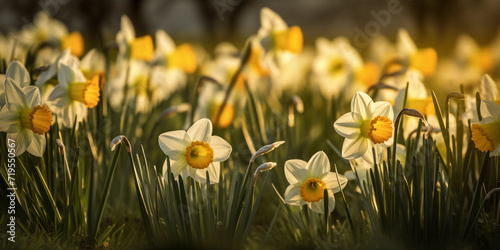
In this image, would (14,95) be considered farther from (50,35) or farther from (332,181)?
(50,35)

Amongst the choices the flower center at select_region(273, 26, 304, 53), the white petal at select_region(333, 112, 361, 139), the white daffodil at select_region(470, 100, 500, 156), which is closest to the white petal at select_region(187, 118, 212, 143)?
the white petal at select_region(333, 112, 361, 139)

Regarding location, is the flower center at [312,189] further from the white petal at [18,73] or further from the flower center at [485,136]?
the white petal at [18,73]

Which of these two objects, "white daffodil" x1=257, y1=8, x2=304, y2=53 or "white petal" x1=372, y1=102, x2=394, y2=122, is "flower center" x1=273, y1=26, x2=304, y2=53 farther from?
"white petal" x1=372, y1=102, x2=394, y2=122

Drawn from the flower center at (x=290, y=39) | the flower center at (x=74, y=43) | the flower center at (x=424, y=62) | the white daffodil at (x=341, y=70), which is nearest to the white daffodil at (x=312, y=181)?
the flower center at (x=290, y=39)

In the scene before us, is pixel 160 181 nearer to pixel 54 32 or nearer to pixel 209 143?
pixel 209 143

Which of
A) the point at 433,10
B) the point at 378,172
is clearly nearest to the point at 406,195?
the point at 378,172

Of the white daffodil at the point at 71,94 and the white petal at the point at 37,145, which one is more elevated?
the white daffodil at the point at 71,94

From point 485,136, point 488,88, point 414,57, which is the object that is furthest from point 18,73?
point 414,57
